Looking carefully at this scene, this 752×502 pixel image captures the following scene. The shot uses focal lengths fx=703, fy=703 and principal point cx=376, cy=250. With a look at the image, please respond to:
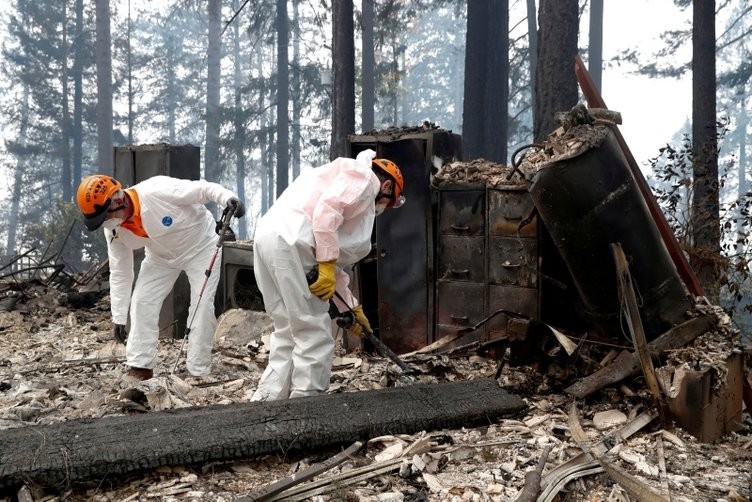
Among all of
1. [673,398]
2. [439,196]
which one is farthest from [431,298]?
[673,398]

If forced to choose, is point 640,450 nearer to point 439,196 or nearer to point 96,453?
point 96,453

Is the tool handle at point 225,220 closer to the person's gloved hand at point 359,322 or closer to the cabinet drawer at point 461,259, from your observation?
the person's gloved hand at point 359,322

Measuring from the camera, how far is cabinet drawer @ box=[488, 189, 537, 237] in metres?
6.28

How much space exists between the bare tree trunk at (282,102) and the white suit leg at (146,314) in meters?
20.1

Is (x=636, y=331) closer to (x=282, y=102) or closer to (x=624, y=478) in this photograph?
(x=624, y=478)

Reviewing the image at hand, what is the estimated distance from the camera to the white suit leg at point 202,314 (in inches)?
246

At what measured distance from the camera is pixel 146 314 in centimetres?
609

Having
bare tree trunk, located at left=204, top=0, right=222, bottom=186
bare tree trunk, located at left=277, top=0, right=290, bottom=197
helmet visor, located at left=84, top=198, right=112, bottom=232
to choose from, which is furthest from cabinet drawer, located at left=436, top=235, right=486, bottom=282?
bare tree trunk, located at left=204, top=0, right=222, bottom=186

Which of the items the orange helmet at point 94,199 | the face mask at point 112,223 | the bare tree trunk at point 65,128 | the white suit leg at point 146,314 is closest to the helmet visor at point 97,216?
the orange helmet at point 94,199

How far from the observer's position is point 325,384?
16.6ft

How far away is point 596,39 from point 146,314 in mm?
21823

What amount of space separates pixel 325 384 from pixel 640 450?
2.16m

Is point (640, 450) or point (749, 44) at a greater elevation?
point (749, 44)

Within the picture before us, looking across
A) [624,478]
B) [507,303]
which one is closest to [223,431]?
[624,478]
